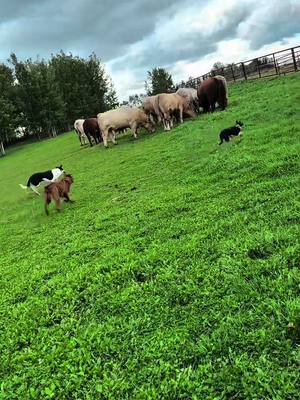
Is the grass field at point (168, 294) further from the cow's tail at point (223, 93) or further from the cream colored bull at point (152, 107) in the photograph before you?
the cream colored bull at point (152, 107)

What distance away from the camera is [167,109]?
21.6 m

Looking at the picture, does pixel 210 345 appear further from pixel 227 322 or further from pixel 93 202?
pixel 93 202

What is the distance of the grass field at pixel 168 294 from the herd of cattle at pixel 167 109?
41.5 feet

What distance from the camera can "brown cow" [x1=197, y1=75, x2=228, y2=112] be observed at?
21688mm

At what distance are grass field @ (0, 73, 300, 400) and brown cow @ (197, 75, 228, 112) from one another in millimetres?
12668

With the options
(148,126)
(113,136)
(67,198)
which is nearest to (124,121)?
(113,136)

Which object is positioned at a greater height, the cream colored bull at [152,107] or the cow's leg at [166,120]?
the cream colored bull at [152,107]

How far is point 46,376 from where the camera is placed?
382 cm

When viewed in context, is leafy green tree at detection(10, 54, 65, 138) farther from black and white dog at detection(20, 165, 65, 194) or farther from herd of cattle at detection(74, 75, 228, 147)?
black and white dog at detection(20, 165, 65, 194)

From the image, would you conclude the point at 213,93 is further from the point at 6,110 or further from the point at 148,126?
the point at 6,110

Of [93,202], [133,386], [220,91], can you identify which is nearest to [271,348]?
[133,386]

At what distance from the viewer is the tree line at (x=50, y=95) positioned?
5912 cm

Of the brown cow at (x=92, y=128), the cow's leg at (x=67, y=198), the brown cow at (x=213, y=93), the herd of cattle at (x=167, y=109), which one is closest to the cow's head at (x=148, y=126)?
the herd of cattle at (x=167, y=109)

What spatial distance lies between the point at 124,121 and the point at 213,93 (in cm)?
492
